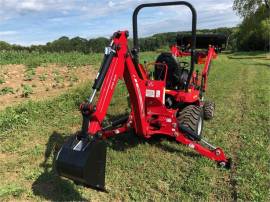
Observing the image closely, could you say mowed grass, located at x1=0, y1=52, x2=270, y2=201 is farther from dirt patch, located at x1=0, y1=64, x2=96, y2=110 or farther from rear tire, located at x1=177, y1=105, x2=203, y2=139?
dirt patch, located at x1=0, y1=64, x2=96, y2=110

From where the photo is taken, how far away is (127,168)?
555 cm

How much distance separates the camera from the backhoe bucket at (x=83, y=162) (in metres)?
3.96

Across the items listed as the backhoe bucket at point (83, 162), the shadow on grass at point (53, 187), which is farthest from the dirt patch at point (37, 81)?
the backhoe bucket at point (83, 162)

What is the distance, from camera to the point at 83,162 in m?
3.95

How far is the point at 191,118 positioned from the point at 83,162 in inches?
110

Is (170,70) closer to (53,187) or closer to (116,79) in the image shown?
(116,79)

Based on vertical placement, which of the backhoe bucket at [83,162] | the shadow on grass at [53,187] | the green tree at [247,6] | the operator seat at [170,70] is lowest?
the shadow on grass at [53,187]

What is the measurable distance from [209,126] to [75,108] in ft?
11.0

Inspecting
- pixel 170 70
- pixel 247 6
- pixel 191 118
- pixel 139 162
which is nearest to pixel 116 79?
pixel 139 162

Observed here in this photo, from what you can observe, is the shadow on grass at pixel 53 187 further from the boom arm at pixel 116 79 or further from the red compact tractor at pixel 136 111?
the boom arm at pixel 116 79

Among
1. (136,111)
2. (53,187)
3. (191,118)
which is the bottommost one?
(53,187)

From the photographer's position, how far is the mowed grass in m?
4.85

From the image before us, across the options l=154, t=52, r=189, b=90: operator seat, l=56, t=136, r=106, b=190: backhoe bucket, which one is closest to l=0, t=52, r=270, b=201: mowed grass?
l=56, t=136, r=106, b=190: backhoe bucket

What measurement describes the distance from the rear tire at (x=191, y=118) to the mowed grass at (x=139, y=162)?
454mm
